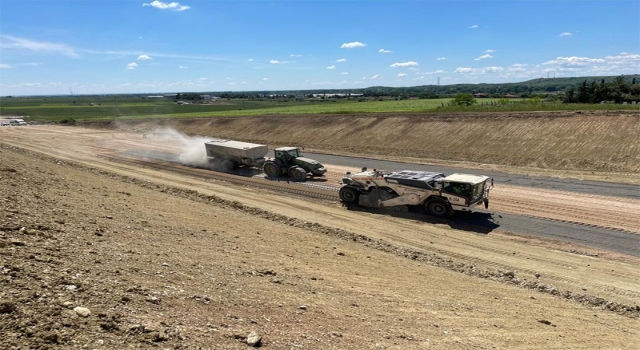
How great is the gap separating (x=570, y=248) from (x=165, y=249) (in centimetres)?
1318

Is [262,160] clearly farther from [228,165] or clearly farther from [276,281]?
[276,281]

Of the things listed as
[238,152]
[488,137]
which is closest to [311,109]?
[488,137]

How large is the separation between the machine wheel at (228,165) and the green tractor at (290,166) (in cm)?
325

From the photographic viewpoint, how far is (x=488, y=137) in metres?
37.1

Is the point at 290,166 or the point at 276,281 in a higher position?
the point at 290,166

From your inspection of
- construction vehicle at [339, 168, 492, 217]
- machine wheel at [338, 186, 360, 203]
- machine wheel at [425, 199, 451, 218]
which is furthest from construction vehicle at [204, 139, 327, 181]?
machine wheel at [425, 199, 451, 218]

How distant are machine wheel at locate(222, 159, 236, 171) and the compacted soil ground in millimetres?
11320

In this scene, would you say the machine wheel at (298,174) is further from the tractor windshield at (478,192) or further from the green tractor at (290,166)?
the tractor windshield at (478,192)

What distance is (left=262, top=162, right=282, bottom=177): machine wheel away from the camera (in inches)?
1032

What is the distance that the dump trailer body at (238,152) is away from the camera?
1099 inches

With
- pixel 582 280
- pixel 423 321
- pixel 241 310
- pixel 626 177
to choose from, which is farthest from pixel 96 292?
pixel 626 177

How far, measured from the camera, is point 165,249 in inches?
405

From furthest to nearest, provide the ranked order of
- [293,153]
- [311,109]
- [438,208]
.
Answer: [311,109] < [293,153] < [438,208]

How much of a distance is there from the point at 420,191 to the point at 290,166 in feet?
33.3
